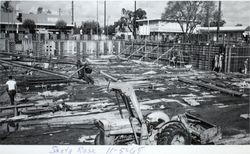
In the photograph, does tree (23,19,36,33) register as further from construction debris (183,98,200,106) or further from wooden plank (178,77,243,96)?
construction debris (183,98,200,106)

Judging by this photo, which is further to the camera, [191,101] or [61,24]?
[61,24]

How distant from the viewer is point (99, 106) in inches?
499

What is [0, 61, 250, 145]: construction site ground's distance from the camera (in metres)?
9.46

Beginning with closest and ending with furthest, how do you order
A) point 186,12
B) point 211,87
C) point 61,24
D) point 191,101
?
point 191,101
point 211,87
point 186,12
point 61,24

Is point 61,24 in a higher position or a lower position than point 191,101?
higher

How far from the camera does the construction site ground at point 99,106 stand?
31.0ft

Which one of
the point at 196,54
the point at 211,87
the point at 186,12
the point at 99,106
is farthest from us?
the point at 186,12

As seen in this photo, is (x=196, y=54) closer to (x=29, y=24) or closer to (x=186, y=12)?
(x=186, y=12)

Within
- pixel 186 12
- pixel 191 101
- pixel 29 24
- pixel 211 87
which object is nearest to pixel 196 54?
pixel 211 87

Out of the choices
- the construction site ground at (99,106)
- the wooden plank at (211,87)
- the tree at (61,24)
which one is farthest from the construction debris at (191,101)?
the tree at (61,24)

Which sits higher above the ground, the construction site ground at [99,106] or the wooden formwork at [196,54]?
the wooden formwork at [196,54]

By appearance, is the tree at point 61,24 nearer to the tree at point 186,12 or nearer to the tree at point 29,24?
the tree at point 29,24

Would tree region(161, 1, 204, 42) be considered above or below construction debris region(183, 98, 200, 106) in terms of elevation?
above

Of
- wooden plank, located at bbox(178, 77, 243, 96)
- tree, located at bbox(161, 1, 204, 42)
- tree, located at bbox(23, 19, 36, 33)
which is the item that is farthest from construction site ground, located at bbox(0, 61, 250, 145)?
tree, located at bbox(23, 19, 36, 33)
